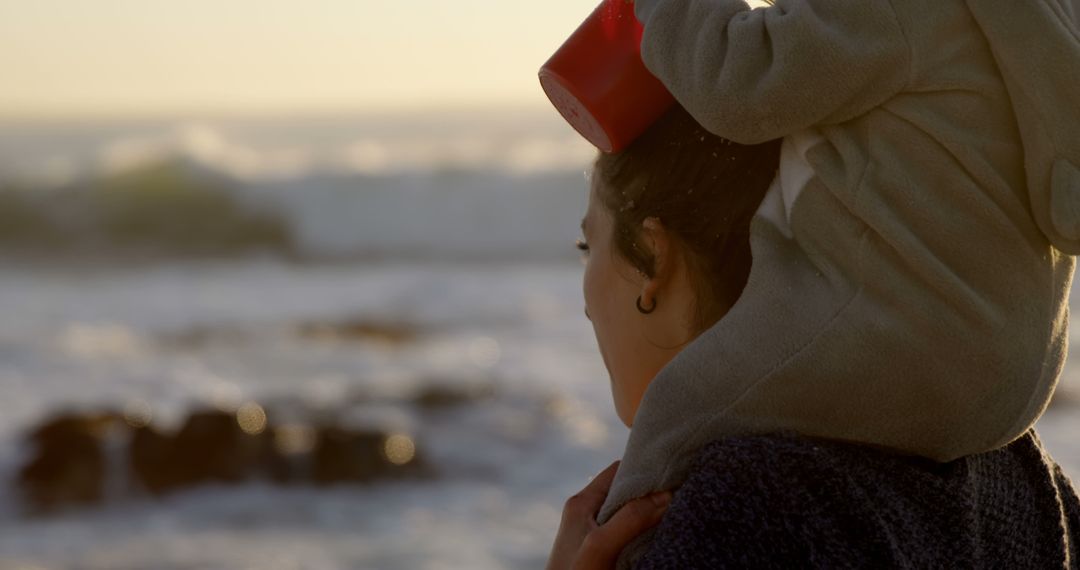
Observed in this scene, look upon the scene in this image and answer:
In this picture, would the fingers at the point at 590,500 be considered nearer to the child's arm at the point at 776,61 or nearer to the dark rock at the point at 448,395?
the child's arm at the point at 776,61

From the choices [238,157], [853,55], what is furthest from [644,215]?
[238,157]

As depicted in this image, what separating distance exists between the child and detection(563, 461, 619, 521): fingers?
0.88 feet

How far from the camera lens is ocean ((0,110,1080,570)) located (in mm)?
5965

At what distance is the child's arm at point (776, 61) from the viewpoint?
4.55 feet

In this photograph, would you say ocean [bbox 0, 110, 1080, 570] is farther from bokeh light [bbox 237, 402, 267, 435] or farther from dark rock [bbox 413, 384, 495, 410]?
bokeh light [bbox 237, 402, 267, 435]

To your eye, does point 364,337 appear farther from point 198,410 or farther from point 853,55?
point 853,55

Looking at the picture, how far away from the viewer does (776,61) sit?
140 cm

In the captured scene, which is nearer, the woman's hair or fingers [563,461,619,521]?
the woman's hair

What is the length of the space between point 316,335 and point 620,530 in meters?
8.79

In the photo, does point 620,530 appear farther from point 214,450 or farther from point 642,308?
point 214,450

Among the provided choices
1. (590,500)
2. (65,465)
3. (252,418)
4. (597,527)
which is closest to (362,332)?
(252,418)

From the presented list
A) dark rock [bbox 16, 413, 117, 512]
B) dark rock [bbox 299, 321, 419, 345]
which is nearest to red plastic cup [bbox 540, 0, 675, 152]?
dark rock [bbox 16, 413, 117, 512]

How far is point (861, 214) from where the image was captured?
4.65ft

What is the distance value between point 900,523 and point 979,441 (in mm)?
118
